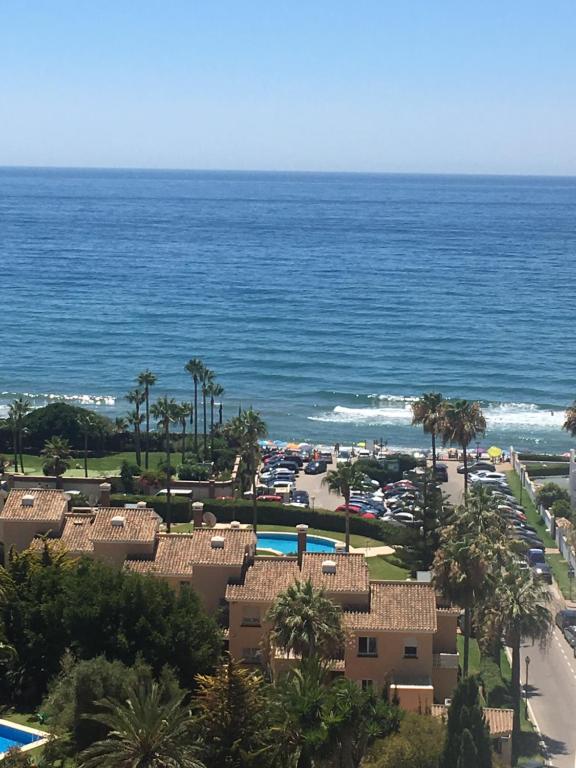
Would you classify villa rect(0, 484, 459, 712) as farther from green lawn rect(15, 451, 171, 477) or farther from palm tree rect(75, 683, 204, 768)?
green lawn rect(15, 451, 171, 477)

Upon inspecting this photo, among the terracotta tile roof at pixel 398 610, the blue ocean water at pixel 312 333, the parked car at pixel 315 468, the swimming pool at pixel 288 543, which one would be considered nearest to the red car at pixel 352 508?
the swimming pool at pixel 288 543

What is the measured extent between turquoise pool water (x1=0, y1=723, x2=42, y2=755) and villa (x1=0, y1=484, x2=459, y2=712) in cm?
815

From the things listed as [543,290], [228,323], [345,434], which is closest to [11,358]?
[228,323]

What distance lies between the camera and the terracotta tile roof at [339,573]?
40875 millimetres

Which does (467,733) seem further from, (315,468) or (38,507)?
(315,468)

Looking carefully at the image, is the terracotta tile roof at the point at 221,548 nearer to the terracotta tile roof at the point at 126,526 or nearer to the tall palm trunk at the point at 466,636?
the terracotta tile roof at the point at 126,526

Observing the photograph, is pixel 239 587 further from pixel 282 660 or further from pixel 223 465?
pixel 223 465

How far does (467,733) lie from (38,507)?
20290 millimetres

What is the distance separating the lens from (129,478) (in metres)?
67.4

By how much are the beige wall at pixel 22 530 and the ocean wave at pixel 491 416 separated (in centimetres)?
5252

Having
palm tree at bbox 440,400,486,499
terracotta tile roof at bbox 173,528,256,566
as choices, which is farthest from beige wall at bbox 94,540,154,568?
palm tree at bbox 440,400,486,499

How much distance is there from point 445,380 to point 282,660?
72.7 m

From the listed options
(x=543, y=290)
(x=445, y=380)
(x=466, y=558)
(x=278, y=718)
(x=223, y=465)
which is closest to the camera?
(x=278, y=718)

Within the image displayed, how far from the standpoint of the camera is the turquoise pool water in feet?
105
